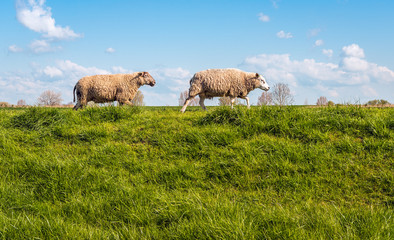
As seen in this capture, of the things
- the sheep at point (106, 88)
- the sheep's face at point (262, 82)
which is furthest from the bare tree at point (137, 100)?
the sheep's face at point (262, 82)

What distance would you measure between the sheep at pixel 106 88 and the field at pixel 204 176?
5.36 meters

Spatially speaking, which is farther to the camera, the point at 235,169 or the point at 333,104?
the point at 333,104

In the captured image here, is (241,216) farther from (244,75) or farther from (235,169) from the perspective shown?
(244,75)

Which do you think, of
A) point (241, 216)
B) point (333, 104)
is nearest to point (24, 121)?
point (241, 216)

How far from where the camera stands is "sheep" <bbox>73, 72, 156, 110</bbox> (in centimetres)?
1248

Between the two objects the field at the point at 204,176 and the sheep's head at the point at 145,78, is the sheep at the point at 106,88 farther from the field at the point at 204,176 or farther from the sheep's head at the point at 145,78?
the field at the point at 204,176

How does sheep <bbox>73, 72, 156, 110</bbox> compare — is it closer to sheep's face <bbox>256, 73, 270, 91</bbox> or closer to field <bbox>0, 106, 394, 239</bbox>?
field <bbox>0, 106, 394, 239</bbox>

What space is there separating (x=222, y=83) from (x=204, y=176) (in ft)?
23.6

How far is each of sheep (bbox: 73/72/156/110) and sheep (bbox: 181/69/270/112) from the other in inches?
122

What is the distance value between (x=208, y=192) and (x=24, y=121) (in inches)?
229

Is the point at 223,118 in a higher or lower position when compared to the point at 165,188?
higher

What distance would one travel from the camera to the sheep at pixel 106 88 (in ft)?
40.9

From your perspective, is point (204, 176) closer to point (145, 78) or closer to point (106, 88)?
point (106, 88)

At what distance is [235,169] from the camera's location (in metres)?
4.62
